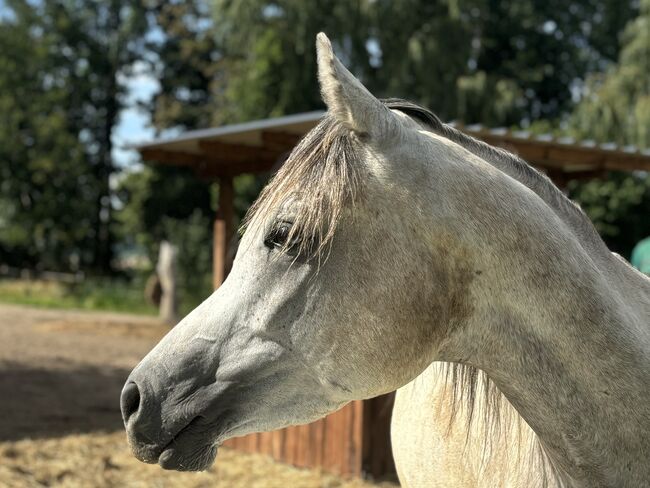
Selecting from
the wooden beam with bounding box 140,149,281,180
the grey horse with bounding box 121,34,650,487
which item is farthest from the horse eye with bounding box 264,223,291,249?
the wooden beam with bounding box 140,149,281,180

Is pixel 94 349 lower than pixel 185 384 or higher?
lower

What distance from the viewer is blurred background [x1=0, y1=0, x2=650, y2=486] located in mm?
8909

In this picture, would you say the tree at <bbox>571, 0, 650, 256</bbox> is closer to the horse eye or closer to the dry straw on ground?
the dry straw on ground

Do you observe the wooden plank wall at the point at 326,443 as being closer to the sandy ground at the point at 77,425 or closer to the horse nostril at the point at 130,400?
the sandy ground at the point at 77,425

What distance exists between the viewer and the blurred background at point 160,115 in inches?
351

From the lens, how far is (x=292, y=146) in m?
5.31

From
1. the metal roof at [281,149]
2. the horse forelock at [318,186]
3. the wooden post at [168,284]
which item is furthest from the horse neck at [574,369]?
the wooden post at [168,284]

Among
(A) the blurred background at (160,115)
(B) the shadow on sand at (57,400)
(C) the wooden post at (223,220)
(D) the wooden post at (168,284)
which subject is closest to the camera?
(C) the wooden post at (223,220)

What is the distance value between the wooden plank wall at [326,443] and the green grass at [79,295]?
1315cm

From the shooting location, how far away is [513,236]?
1.35 m

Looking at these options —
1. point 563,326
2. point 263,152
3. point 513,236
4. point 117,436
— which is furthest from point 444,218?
point 117,436

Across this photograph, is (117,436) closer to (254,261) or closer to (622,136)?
(254,261)

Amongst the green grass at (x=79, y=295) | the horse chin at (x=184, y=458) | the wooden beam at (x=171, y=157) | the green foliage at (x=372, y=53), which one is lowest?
the green grass at (x=79, y=295)

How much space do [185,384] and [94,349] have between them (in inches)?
416
